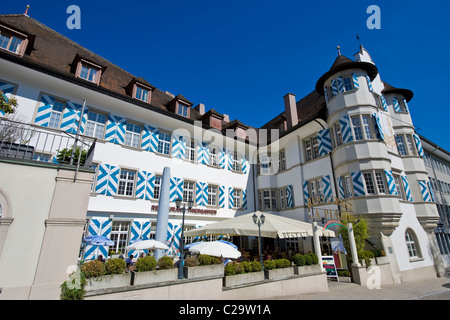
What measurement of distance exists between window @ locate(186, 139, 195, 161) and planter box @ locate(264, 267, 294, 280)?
10.6 m

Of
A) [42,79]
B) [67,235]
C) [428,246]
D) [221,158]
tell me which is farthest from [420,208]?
[42,79]

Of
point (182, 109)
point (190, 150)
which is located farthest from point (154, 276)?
point (182, 109)

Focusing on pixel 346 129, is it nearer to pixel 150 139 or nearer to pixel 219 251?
pixel 219 251

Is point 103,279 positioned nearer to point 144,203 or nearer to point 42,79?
point 144,203

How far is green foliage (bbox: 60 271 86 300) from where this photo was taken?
4.99 metres

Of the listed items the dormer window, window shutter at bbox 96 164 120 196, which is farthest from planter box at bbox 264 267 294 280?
the dormer window

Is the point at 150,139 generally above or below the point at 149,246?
above

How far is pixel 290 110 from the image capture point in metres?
19.5

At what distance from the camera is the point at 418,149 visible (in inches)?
675

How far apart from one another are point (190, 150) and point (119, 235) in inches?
296

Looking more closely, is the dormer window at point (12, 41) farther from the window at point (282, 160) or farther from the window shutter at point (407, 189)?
the window shutter at point (407, 189)

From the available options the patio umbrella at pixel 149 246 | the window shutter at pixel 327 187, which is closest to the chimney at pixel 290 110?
the window shutter at pixel 327 187

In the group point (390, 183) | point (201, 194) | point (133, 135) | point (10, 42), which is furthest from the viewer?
point (201, 194)

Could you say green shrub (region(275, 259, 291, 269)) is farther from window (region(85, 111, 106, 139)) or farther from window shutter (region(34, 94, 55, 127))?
window shutter (region(34, 94, 55, 127))
